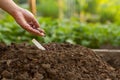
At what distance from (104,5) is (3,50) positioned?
1048cm

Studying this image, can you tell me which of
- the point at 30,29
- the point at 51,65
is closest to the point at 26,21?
the point at 30,29

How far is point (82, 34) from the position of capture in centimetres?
534

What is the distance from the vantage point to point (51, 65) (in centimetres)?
239

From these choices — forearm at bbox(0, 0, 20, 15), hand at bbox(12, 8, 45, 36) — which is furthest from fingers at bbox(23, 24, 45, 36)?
forearm at bbox(0, 0, 20, 15)

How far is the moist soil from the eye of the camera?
2.30 metres

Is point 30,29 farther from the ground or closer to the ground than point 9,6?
closer to the ground

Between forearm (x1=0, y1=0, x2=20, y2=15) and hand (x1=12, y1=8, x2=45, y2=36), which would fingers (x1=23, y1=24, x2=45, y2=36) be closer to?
hand (x1=12, y1=8, x2=45, y2=36)

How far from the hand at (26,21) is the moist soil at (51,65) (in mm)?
160

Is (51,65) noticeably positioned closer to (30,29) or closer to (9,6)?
(30,29)

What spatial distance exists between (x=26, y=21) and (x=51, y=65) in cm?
35

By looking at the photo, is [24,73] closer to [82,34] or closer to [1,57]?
[1,57]

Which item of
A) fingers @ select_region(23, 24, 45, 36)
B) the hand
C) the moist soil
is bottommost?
the moist soil

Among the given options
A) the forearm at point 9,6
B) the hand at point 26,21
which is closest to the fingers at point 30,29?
the hand at point 26,21

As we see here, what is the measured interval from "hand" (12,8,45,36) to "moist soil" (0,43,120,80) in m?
0.16
